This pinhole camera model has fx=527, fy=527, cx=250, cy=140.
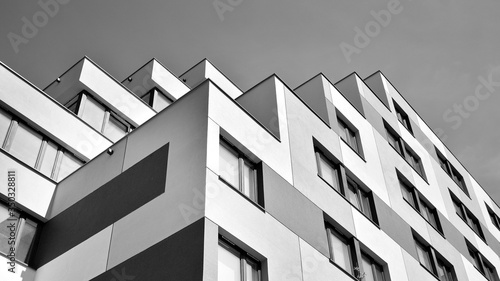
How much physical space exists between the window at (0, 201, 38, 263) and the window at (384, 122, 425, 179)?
53.5 feet

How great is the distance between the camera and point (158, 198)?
41.0ft

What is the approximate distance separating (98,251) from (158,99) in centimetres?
1406

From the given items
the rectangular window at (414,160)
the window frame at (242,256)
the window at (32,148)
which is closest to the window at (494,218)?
the rectangular window at (414,160)

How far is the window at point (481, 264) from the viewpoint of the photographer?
2598 centimetres

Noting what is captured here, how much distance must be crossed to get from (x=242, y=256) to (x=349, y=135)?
10.8 metres

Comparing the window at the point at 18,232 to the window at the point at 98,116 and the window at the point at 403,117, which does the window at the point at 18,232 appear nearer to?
the window at the point at 98,116

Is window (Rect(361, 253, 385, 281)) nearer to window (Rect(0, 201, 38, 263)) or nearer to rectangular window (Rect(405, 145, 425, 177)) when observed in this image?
window (Rect(0, 201, 38, 263))

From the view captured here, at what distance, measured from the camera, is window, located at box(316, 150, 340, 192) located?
1767cm

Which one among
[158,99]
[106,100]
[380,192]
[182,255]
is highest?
[158,99]

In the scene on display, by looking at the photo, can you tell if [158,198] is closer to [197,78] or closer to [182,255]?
[182,255]

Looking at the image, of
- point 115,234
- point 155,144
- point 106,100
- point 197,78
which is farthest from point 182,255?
point 197,78

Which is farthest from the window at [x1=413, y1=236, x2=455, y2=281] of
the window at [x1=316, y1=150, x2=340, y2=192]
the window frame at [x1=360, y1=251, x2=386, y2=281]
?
the window at [x1=316, y1=150, x2=340, y2=192]

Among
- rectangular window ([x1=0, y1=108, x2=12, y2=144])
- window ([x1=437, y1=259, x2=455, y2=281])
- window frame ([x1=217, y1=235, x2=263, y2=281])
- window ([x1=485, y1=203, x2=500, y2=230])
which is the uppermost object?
window ([x1=485, y1=203, x2=500, y2=230])

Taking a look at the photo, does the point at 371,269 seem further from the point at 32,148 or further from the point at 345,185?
the point at 32,148
